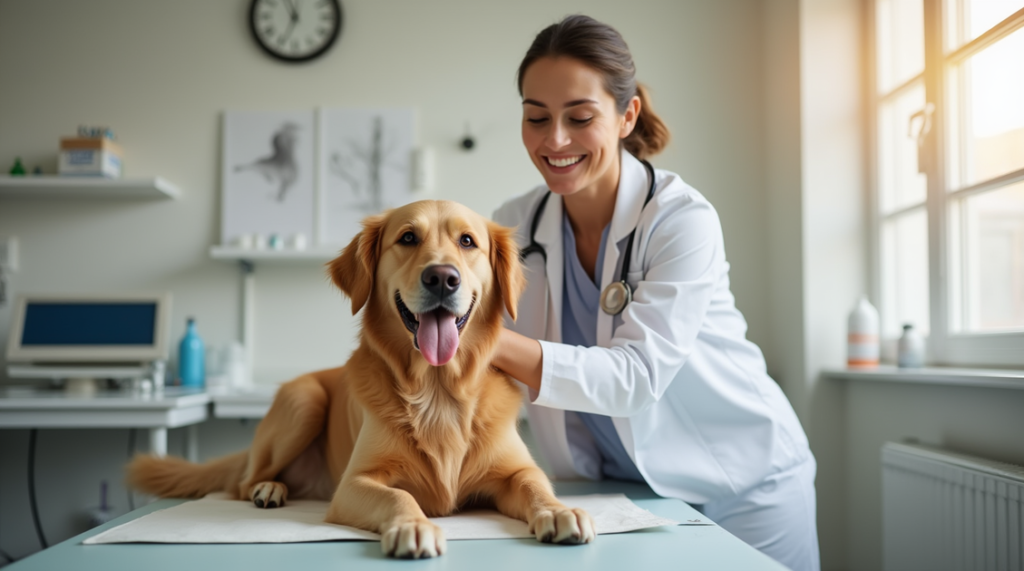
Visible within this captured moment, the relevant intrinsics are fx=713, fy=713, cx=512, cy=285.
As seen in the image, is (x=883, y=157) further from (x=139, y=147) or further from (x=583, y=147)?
(x=139, y=147)

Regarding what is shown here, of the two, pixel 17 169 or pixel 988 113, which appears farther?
pixel 17 169

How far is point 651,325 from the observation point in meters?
1.43

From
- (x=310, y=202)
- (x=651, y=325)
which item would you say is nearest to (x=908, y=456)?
(x=651, y=325)

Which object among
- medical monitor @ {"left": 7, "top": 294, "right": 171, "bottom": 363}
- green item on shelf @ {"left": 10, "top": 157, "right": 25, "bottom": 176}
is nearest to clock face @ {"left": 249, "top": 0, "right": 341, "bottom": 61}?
green item on shelf @ {"left": 10, "top": 157, "right": 25, "bottom": 176}

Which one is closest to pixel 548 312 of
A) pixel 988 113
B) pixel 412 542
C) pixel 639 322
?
pixel 639 322

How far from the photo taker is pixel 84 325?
349cm

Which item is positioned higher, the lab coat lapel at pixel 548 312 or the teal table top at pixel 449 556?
the lab coat lapel at pixel 548 312

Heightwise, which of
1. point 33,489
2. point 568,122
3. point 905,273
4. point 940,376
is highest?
point 568,122

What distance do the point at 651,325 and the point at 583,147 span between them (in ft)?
1.48

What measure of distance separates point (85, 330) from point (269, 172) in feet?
3.91

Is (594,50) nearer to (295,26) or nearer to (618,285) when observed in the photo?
(618,285)

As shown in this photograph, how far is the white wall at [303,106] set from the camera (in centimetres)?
384

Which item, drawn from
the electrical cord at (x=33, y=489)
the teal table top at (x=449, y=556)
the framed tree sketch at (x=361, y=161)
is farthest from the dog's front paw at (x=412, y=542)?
the electrical cord at (x=33, y=489)

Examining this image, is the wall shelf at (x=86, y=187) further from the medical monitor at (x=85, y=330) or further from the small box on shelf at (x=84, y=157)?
the medical monitor at (x=85, y=330)
